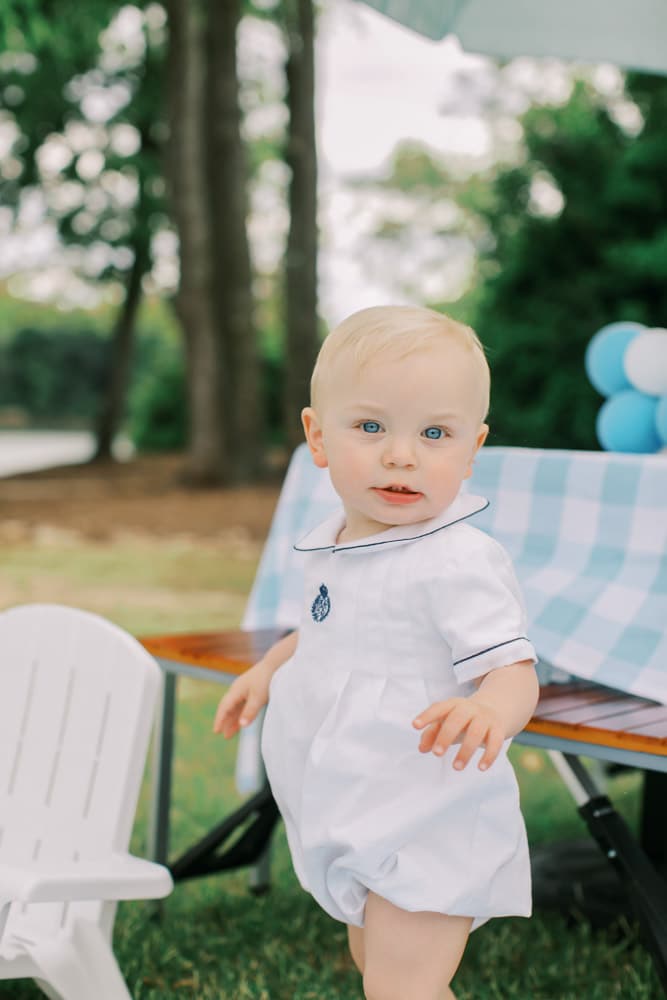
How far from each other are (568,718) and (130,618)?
626cm

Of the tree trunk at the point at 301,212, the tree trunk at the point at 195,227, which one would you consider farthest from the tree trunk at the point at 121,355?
the tree trunk at the point at 301,212

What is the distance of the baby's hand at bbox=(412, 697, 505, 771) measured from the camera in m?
1.66

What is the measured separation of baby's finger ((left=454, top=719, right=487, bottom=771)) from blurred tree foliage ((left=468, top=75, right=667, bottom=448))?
1085 cm

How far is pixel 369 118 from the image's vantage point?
920 inches

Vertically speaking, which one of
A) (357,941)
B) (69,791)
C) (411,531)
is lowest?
(69,791)

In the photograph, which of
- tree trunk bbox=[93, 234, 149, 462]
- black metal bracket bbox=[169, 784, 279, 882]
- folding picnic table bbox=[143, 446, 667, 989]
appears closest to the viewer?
folding picnic table bbox=[143, 446, 667, 989]

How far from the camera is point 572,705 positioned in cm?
243

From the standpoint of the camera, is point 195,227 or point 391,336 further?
point 195,227

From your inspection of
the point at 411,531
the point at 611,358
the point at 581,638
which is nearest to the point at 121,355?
the point at 611,358

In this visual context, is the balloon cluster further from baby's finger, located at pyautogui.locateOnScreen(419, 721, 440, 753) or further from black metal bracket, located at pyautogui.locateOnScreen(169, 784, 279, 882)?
baby's finger, located at pyautogui.locateOnScreen(419, 721, 440, 753)

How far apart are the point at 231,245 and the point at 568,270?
3.73 metres

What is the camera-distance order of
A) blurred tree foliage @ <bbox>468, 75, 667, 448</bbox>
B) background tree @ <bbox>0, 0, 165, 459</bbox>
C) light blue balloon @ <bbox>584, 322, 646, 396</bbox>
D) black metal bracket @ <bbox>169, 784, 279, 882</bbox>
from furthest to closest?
1. background tree @ <bbox>0, 0, 165, 459</bbox>
2. blurred tree foliage @ <bbox>468, 75, 667, 448</bbox>
3. light blue balloon @ <bbox>584, 322, 646, 396</bbox>
4. black metal bracket @ <bbox>169, 784, 279, 882</bbox>

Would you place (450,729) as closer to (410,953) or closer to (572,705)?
(410,953)

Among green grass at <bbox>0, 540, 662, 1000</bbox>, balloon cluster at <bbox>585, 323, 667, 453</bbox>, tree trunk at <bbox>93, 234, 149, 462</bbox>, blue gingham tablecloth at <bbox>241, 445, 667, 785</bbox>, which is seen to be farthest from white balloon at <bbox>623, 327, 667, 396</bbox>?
tree trunk at <bbox>93, 234, 149, 462</bbox>
